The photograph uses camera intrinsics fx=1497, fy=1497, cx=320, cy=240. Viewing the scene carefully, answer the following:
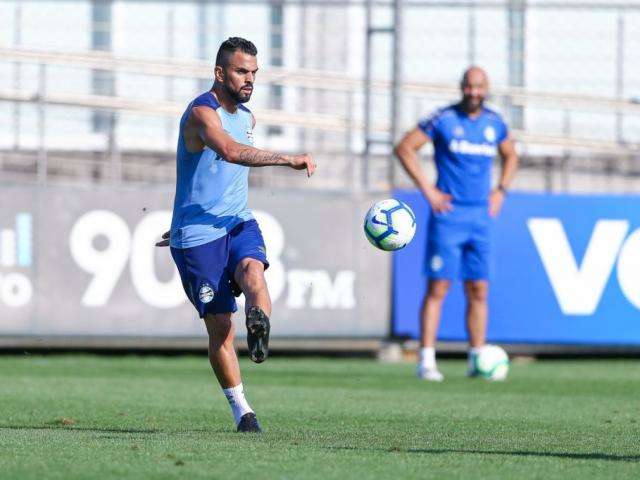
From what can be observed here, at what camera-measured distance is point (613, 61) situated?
14.9 metres

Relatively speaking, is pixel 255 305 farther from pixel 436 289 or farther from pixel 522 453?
pixel 436 289

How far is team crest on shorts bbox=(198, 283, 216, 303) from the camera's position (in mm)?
7227

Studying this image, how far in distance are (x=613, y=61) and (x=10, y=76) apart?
6430mm

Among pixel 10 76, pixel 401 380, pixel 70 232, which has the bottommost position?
pixel 401 380

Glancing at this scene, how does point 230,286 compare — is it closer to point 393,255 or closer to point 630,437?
point 630,437

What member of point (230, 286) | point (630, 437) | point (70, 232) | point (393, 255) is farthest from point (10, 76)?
point (630, 437)

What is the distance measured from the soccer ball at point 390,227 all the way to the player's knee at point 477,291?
3451 mm

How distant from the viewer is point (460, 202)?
38.5ft

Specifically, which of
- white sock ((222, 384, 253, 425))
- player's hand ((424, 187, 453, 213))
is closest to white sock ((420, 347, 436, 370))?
player's hand ((424, 187, 453, 213))

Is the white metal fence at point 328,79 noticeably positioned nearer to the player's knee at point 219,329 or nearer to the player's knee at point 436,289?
the player's knee at point 436,289

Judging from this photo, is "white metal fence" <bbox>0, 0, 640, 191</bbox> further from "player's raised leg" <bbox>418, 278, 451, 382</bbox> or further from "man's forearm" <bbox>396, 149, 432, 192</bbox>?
"player's raised leg" <bbox>418, 278, 451, 382</bbox>

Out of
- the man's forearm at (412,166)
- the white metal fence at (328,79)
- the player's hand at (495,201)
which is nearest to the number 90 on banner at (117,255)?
the white metal fence at (328,79)

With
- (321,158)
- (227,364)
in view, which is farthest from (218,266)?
(321,158)

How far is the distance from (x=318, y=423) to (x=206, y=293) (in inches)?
44.9
